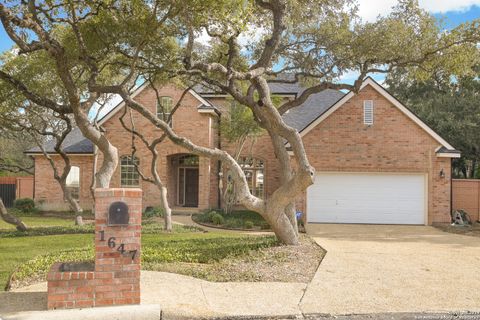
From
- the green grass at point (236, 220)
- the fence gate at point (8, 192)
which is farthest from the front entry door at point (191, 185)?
the fence gate at point (8, 192)

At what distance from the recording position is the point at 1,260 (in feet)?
33.0

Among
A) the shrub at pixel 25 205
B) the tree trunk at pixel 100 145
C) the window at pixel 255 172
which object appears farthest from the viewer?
the shrub at pixel 25 205

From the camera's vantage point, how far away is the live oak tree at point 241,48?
32.8 feet

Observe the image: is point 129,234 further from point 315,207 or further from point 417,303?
point 315,207

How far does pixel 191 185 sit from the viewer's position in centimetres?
2366

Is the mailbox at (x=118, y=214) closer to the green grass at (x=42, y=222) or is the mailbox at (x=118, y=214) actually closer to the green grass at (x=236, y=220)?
the green grass at (x=236, y=220)

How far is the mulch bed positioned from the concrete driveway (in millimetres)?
351

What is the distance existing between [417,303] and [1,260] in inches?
337

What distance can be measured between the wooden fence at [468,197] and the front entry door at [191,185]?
478 inches

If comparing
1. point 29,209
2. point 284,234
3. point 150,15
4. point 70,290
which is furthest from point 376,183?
point 29,209

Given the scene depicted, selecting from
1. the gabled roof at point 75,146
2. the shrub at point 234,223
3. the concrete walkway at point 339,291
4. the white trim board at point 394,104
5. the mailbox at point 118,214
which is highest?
the white trim board at point 394,104

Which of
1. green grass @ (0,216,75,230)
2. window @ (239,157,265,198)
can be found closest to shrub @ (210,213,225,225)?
window @ (239,157,265,198)

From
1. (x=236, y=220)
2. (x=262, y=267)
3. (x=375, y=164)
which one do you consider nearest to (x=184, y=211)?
(x=236, y=220)

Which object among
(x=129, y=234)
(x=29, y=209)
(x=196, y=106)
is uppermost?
(x=196, y=106)
